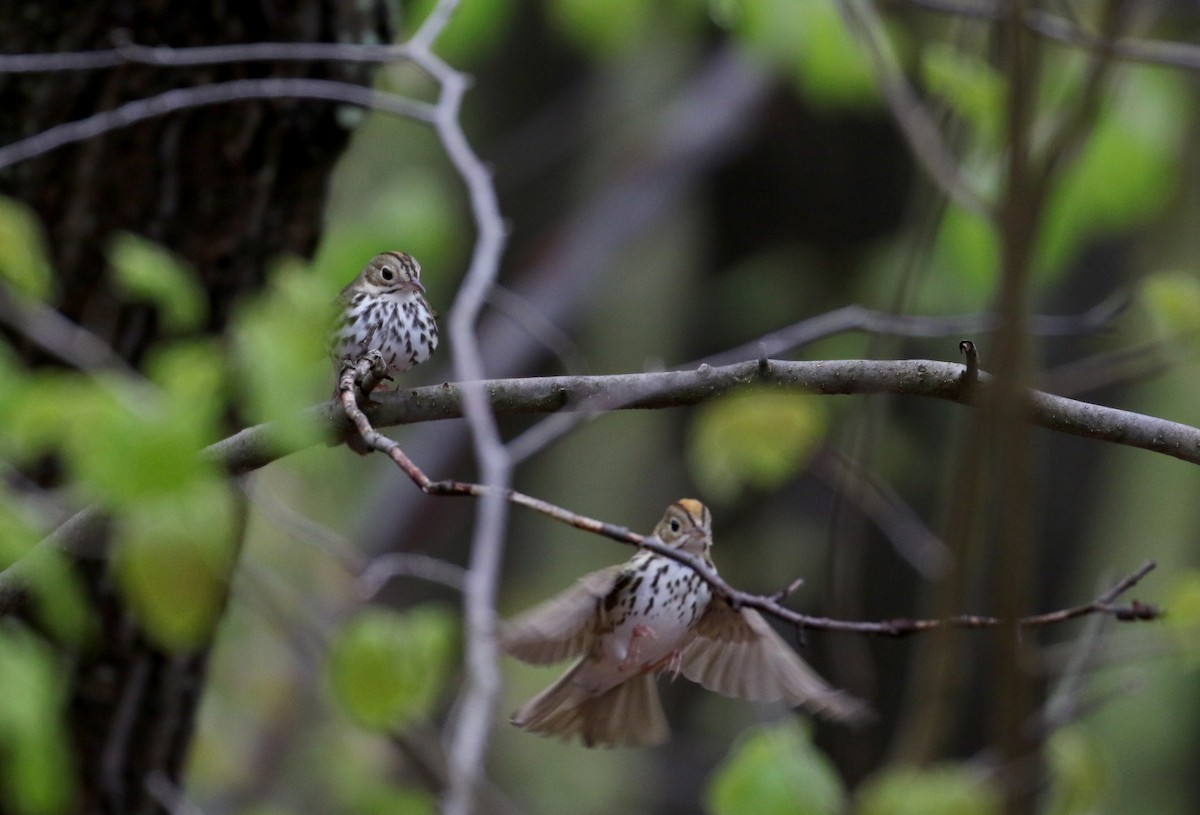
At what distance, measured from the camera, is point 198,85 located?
2.16 meters

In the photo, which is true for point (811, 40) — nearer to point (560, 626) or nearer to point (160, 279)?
point (160, 279)

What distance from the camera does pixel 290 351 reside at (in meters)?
1.57

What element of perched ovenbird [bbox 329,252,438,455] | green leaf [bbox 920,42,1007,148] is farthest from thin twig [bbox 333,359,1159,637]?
green leaf [bbox 920,42,1007,148]

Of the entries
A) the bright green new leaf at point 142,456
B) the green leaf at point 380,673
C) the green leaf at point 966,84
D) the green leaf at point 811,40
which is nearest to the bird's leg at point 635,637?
the bright green new leaf at point 142,456

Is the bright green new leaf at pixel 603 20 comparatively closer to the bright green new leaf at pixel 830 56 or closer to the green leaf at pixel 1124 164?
the bright green new leaf at pixel 830 56

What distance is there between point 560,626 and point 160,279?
118 centimetres

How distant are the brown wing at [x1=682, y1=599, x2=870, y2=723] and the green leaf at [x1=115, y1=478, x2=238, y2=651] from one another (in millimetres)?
581

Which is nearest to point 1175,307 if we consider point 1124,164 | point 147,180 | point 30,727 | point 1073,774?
point 1073,774

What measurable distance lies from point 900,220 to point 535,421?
1.40 metres

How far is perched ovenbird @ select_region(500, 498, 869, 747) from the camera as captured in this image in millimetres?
984

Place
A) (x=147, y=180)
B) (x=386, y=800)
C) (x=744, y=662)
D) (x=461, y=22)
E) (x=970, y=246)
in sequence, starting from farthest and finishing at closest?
(x=386, y=800)
(x=970, y=246)
(x=461, y=22)
(x=147, y=180)
(x=744, y=662)

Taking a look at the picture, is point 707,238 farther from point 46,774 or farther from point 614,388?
point 614,388

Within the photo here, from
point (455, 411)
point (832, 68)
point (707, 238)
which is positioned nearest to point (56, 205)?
point (455, 411)

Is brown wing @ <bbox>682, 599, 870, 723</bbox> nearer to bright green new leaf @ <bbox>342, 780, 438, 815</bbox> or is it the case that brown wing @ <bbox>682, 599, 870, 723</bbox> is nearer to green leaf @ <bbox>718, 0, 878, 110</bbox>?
green leaf @ <bbox>718, 0, 878, 110</bbox>
